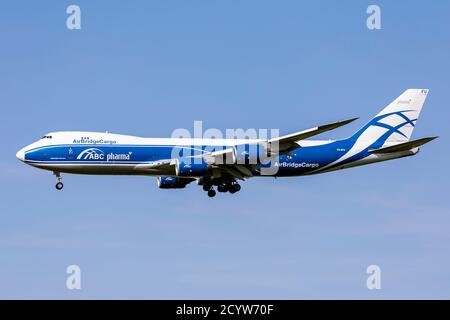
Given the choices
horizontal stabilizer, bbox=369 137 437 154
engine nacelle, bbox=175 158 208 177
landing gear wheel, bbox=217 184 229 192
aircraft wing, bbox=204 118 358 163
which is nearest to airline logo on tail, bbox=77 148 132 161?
engine nacelle, bbox=175 158 208 177

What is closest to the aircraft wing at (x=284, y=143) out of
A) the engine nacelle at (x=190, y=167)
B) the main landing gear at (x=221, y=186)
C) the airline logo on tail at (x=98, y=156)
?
the engine nacelle at (x=190, y=167)

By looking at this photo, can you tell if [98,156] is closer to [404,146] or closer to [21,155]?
[21,155]

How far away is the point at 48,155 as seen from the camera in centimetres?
6844

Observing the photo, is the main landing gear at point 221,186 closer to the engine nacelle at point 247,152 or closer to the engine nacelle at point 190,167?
the engine nacelle at point 190,167

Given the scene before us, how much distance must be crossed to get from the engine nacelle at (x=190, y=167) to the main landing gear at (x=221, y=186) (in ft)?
12.5

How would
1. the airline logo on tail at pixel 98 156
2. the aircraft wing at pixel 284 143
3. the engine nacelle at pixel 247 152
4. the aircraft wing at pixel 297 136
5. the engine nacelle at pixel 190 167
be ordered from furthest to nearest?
1. the airline logo on tail at pixel 98 156
2. the engine nacelle at pixel 190 167
3. the engine nacelle at pixel 247 152
4. the aircraft wing at pixel 284 143
5. the aircraft wing at pixel 297 136

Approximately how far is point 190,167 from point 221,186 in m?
5.43

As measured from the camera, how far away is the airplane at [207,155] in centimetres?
6638

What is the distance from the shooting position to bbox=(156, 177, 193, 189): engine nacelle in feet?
243

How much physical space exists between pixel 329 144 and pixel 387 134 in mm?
5354

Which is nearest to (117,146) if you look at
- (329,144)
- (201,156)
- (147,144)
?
(147,144)

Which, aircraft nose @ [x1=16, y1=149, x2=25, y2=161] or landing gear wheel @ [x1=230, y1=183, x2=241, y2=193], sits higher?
aircraft nose @ [x1=16, y1=149, x2=25, y2=161]

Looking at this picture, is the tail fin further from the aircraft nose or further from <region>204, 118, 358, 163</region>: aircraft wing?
the aircraft nose

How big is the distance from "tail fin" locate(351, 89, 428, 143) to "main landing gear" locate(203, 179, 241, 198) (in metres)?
11.2
